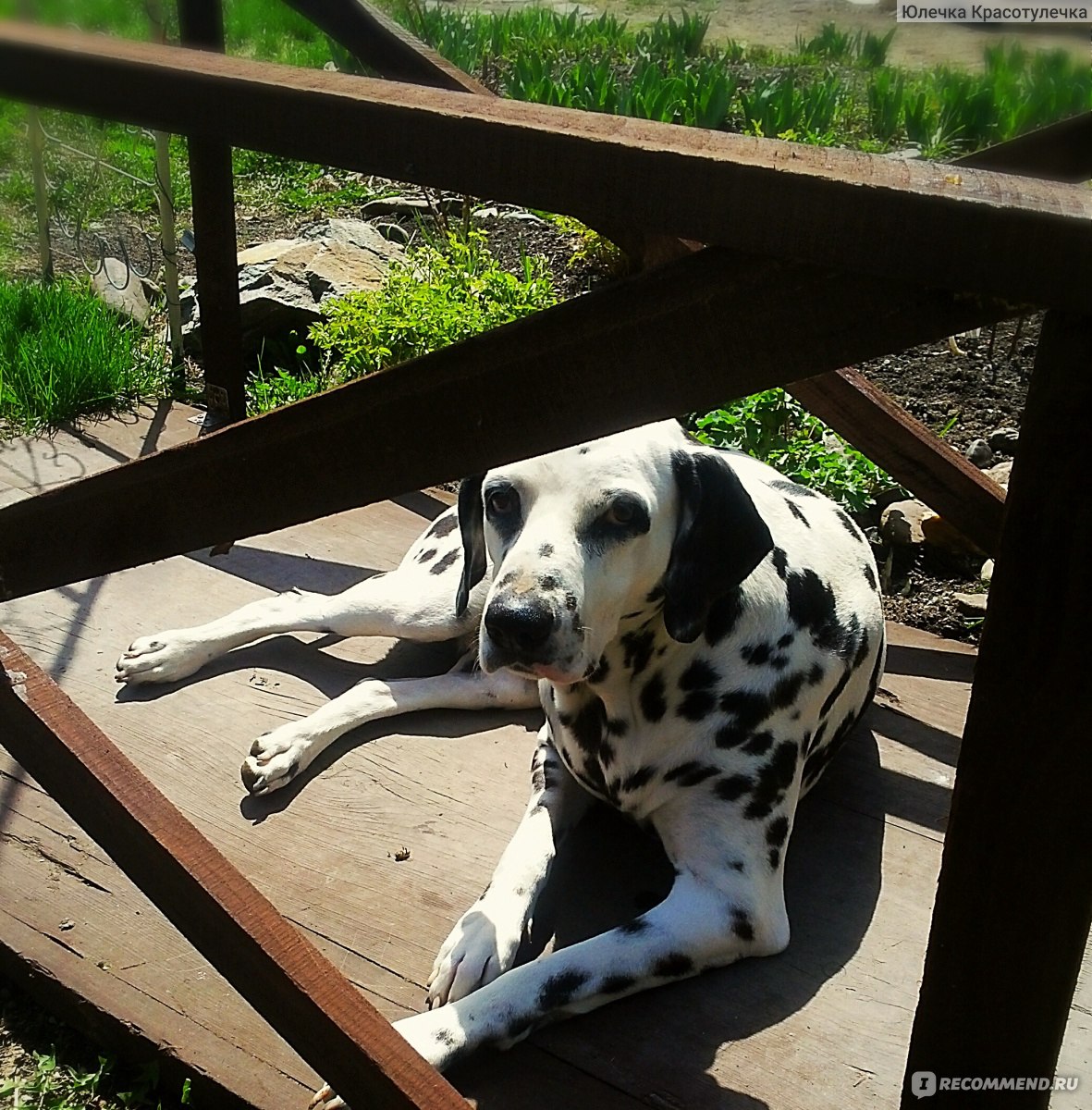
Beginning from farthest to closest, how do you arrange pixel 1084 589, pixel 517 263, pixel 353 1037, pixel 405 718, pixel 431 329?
pixel 517 263 < pixel 431 329 < pixel 405 718 < pixel 353 1037 < pixel 1084 589

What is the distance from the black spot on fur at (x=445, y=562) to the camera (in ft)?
12.4

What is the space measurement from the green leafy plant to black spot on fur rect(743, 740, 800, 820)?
7.39 feet

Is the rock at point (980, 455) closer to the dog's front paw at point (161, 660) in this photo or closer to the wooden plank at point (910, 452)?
the wooden plank at point (910, 452)

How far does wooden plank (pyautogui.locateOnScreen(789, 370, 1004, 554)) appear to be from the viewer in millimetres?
3727

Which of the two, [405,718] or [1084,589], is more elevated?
[1084,589]

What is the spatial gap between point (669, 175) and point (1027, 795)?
77 centimetres

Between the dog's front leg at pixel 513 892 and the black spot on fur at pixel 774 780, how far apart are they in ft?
1.58

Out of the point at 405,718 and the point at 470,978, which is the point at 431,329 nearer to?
the point at 405,718

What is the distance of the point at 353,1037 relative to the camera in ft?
6.35

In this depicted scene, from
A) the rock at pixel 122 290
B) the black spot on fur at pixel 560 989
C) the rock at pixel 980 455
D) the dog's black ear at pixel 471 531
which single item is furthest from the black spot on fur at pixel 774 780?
the rock at pixel 122 290

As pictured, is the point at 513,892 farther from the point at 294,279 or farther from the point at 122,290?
the point at 122,290

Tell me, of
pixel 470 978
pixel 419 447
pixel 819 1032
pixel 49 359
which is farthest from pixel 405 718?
pixel 49 359

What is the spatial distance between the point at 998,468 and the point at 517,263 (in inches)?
131

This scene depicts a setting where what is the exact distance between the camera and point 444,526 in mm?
3895
